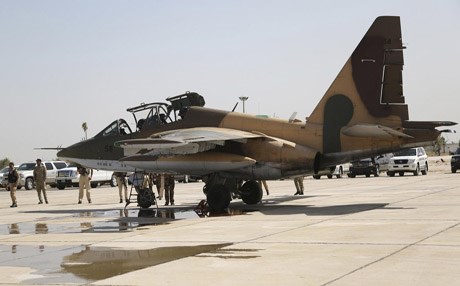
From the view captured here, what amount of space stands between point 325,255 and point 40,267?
14.2 ft

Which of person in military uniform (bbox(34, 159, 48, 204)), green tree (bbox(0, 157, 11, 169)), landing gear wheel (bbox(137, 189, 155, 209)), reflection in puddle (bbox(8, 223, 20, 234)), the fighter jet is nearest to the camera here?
reflection in puddle (bbox(8, 223, 20, 234))

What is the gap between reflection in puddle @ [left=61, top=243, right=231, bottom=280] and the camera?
10.2 metres

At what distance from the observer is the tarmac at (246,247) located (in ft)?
30.5

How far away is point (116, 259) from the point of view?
11.3 meters

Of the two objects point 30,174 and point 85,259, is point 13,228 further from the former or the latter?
point 30,174

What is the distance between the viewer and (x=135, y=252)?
39.7 ft

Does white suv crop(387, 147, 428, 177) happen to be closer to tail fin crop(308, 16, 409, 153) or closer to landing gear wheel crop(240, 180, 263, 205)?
landing gear wheel crop(240, 180, 263, 205)

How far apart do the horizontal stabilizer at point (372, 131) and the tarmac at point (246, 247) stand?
1.93 m

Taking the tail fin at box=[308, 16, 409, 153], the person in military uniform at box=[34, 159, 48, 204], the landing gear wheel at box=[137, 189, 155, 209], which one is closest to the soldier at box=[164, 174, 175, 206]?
the landing gear wheel at box=[137, 189, 155, 209]

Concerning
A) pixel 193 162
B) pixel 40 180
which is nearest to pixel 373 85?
pixel 193 162

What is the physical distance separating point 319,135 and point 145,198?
6.04m

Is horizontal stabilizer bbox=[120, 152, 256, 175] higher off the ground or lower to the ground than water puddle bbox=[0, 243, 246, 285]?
higher

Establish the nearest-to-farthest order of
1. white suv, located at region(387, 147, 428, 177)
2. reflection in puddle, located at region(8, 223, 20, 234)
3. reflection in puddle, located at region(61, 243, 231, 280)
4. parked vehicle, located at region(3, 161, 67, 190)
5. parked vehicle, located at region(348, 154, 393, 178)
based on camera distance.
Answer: reflection in puddle, located at region(61, 243, 231, 280), reflection in puddle, located at region(8, 223, 20, 234), white suv, located at region(387, 147, 428, 177), parked vehicle, located at region(348, 154, 393, 178), parked vehicle, located at region(3, 161, 67, 190)

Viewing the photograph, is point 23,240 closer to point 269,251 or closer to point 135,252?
point 135,252
